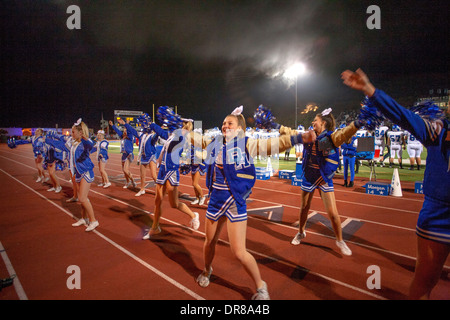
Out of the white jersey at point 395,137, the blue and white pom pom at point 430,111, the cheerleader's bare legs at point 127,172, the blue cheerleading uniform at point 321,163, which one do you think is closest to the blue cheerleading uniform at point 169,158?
the blue cheerleading uniform at point 321,163

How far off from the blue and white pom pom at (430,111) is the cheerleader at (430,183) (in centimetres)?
40

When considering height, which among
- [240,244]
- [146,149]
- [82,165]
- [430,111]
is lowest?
[240,244]

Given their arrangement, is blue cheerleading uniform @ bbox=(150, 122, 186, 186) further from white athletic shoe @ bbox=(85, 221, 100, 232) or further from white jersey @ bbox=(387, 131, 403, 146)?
white jersey @ bbox=(387, 131, 403, 146)

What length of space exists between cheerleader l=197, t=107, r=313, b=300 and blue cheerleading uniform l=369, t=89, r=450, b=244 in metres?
0.82

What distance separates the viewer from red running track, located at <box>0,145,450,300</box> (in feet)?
9.34

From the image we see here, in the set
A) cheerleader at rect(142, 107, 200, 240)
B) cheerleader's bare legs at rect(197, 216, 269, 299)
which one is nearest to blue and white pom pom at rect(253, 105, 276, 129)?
cheerleader's bare legs at rect(197, 216, 269, 299)

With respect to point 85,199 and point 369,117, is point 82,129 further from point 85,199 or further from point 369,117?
point 369,117

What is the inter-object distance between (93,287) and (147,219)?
8.56 feet

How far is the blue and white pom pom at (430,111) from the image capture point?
84.0 inches

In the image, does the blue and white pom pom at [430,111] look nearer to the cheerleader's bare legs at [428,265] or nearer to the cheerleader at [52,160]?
the cheerleader's bare legs at [428,265]

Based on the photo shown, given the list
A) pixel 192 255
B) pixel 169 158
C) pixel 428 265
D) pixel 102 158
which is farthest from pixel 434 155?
pixel 102 158

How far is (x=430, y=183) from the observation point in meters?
1.82

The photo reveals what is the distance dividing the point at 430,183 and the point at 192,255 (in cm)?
312
